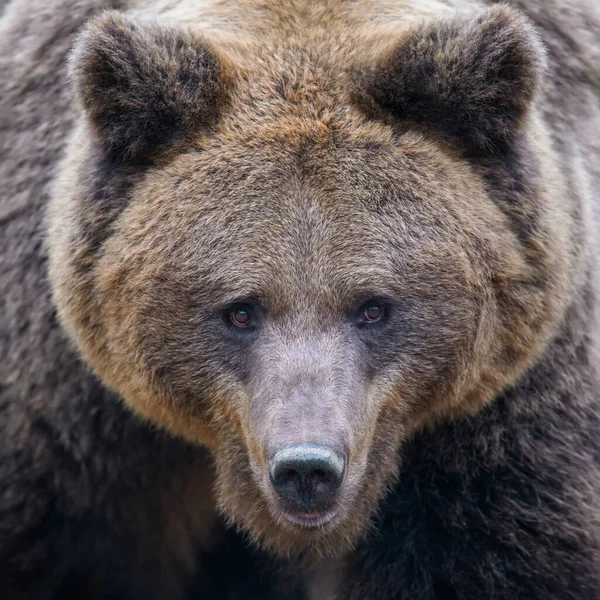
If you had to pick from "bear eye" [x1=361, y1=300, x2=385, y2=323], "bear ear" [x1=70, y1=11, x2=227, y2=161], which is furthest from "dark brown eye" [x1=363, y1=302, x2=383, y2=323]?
"bear ear" [x1=70, y1=11, x2=227, y2=161]

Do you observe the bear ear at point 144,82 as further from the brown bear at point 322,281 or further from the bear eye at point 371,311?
the bear eye at point 371,311

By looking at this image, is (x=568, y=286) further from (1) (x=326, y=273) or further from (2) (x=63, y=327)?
(2) (x=63, y=327)

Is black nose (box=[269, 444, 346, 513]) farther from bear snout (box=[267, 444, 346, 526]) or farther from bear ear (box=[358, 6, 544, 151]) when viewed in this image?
bear ear (box=[358, 6, 544, 151])

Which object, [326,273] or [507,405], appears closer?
[326,273]

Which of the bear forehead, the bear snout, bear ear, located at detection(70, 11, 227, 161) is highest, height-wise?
bear ear, located at detection(70, 11, 227, 161)

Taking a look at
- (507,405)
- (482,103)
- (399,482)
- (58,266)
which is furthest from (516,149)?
(58,266)

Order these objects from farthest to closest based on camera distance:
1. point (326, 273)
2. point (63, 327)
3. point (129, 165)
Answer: point (63, 327), point (129, 165), point (326, 273)

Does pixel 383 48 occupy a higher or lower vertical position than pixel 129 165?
higher
